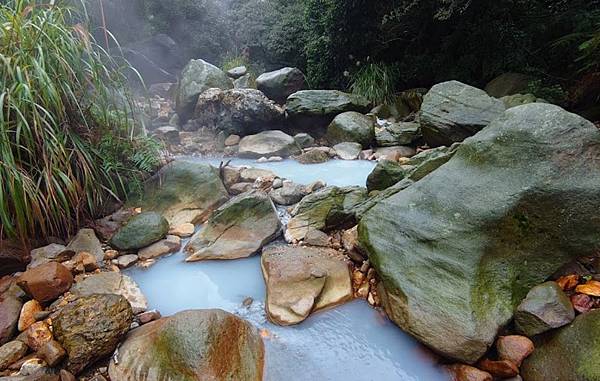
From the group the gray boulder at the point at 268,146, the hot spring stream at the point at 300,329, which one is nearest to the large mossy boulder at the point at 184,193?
the hot spring stream at the point at 300,329

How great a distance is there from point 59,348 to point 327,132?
4.12 m

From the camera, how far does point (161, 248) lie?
2648 millimetres

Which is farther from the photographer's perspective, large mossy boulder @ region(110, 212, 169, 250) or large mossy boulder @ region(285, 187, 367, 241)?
large mossy boulder @ region(285, 187, 367, 241)

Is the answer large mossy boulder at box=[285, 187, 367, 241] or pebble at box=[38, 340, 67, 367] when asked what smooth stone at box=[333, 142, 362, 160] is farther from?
pebble at box=[38, 340, 67, 367]

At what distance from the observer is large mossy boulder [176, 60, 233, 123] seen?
5949 mm

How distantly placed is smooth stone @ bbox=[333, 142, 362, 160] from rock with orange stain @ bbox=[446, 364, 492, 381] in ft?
10.1

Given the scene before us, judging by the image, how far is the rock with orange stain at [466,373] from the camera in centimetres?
161

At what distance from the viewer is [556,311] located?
1708 millimetres

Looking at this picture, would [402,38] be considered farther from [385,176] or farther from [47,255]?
[47,255]

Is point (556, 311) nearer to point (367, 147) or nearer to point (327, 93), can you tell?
point (367, 147)

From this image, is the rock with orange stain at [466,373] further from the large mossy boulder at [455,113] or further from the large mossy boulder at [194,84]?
the large mossy boulder at [194,84]

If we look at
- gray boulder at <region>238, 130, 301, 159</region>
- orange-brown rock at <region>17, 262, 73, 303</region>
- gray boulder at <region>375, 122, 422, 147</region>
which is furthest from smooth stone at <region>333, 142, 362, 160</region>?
orange-brown rock at <region>17, 262, 73, 303</region>

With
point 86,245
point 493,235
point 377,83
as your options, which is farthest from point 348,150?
point 86,245

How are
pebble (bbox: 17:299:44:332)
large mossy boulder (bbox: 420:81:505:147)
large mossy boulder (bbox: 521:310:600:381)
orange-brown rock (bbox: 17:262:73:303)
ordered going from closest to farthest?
large mossy boulder (bbox: 521:310:600:381) < pebble (bbox: 17:299:44:332) < orange-brown rock (bbox: 17:262:73:303) < large mossy boulder (bbox: 420:81:505:147)
